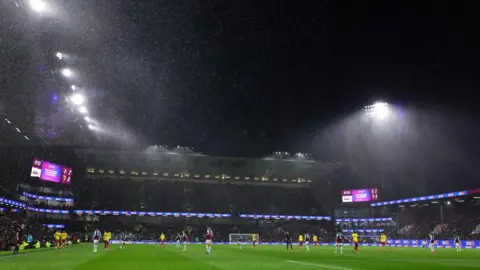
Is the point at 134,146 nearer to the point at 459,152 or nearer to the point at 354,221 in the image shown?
the point at 354,221

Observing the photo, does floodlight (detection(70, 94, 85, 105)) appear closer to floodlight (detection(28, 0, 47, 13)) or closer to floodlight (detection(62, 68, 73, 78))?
floodlight (detection(62, 68, 73, 78))

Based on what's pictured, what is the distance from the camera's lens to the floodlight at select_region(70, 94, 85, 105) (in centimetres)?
5562

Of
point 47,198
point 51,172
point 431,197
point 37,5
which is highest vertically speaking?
point 37,5

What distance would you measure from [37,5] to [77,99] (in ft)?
78.4

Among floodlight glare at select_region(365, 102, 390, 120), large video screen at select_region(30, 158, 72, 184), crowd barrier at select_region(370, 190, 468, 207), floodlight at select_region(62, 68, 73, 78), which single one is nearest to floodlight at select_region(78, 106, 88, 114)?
floodlight at select_region(62, 68, 73, 78)

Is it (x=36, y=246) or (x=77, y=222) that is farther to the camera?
(x=77, y=222)

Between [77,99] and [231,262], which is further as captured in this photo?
[77,99]

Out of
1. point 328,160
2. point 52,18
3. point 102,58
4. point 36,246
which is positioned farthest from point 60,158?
point 328,160

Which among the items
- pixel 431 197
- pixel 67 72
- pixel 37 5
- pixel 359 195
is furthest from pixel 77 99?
pixel 359 195

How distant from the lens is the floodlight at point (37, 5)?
111 feet

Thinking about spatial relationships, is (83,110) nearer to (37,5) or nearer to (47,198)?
(37,5)

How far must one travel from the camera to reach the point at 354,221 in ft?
314

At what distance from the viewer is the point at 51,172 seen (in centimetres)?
7325

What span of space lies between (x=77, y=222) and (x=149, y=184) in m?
20.2
